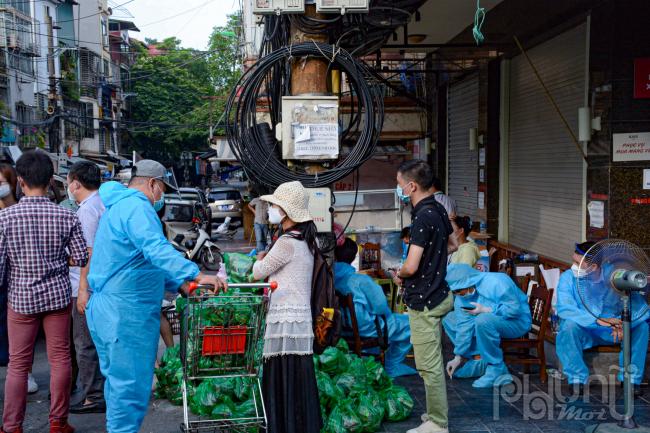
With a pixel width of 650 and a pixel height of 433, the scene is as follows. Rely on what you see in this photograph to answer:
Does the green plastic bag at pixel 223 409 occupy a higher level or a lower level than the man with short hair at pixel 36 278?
lower

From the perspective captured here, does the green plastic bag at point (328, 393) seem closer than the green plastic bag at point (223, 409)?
No

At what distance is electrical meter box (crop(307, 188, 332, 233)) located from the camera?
5859 millimetres

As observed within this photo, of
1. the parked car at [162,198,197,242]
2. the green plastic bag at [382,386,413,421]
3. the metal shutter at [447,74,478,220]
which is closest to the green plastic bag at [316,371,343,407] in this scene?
the green plastic bag at [382,386,413,421]

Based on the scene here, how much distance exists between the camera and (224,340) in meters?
3.96

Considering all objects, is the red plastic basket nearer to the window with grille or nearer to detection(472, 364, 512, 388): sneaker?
detection(472, 364, 512, 388): sneaker

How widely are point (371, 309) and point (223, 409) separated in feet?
6.10

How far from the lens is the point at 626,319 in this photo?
4.69m

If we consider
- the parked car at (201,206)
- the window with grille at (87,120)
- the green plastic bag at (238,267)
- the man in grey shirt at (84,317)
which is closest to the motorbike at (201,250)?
the parked car at (201,206)

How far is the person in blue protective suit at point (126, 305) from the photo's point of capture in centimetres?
413

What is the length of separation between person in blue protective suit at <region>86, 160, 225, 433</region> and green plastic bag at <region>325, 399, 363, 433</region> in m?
1.35

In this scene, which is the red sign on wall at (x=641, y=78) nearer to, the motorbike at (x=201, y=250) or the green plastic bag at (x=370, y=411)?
the green plastic bag at (x=370, y=411)

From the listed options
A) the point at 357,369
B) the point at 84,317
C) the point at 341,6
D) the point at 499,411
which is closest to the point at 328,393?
the point at 357,369

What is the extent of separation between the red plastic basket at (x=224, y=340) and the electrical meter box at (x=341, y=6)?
299cm

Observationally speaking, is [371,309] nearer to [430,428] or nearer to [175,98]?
[430,428]
